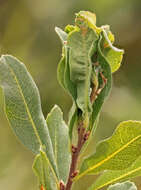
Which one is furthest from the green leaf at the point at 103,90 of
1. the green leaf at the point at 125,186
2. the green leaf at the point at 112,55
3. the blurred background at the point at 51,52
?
the blurred background at the point at 51,52

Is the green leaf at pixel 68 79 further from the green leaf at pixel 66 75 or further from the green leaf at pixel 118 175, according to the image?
the green leaf at pixel 118 175

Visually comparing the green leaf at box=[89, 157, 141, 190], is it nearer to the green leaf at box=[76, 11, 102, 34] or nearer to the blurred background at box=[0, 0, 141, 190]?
the green leaf at box=[76, 11, 102, 34]

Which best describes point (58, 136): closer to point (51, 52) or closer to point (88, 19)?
point (88, 19)

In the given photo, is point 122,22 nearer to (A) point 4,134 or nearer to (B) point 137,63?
(B) point 137,63

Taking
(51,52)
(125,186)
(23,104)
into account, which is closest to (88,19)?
(23,104)

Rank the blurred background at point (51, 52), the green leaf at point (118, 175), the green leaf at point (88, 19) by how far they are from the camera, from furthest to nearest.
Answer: the blurred background at point (51, 52)
the green leaf at point (118, 175)
the green leaf at point (88, 19)

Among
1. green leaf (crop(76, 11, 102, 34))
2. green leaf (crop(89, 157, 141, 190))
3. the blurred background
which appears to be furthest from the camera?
the blurred background

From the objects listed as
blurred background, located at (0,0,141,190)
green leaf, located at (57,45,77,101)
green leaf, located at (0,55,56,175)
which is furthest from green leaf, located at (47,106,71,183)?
blurred background, located at (0,0,141,190)
